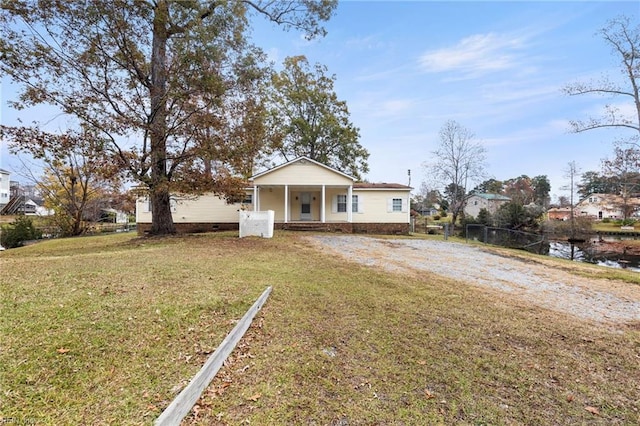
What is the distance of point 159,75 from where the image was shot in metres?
10.7

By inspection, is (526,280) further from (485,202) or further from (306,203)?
(485,202)

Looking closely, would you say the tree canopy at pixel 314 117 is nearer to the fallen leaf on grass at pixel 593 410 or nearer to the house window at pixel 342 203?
the house window at pixel 342 203

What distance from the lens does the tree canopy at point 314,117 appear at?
1086 inches

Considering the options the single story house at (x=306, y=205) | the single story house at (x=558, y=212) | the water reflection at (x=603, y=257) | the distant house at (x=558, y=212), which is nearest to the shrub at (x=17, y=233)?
the single story house at (x=306, y=205)

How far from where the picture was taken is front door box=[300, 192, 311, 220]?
20297 millimetres

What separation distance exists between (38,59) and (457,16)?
Answer: 14716 mm

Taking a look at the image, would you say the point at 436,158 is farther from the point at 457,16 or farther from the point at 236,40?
the point at 236,40

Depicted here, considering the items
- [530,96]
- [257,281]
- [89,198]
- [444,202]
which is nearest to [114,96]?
[257,281]

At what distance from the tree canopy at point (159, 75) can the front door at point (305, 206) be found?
7923 millimetres

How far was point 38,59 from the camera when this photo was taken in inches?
338

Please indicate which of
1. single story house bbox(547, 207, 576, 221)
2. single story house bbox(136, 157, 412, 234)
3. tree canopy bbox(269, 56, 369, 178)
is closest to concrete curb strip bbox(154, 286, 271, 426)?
single story house bbox(136, 157, 412, 234)

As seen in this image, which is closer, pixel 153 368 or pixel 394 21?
pixel 153 368

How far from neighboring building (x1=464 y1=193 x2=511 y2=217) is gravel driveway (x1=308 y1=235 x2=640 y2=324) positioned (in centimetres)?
3249

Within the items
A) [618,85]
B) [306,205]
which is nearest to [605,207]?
[618,85]
